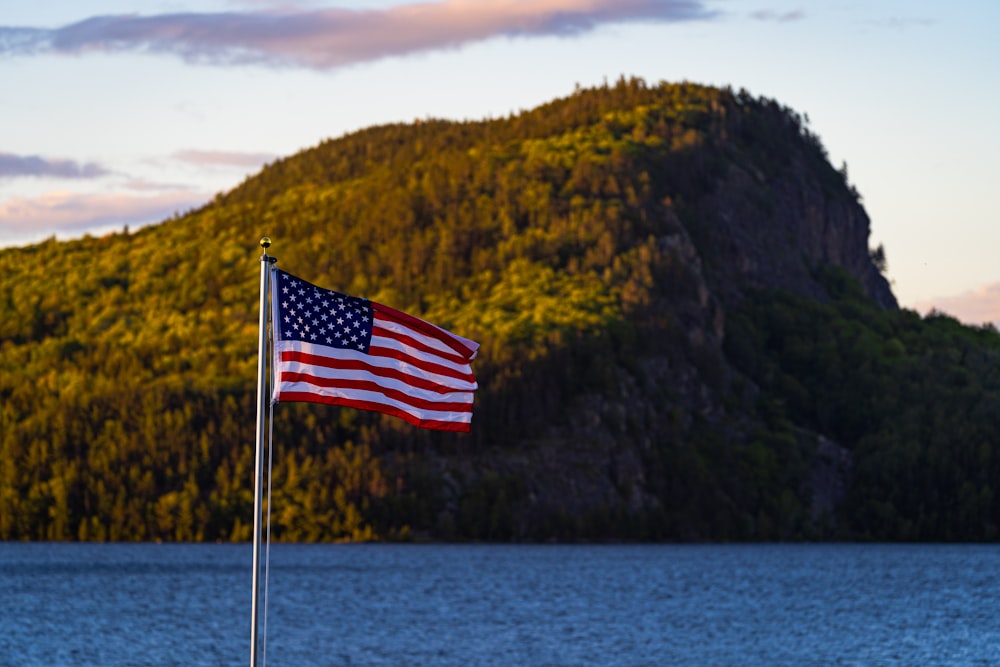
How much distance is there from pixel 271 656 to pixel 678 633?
3322cm

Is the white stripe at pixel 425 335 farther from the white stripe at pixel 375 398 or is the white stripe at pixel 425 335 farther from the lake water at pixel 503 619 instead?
the lake water at pixel 503 619

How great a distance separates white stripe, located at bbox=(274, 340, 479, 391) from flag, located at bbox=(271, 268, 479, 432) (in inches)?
0.9

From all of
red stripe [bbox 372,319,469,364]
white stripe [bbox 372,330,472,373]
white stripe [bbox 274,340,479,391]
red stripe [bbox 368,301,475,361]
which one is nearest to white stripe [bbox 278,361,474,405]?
white stripe [bbox 274,340,479,391]

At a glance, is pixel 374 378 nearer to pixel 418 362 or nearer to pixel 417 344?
pixel 418 362

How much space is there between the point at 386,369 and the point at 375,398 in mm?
831

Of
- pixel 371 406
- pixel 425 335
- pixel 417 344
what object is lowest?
pixel 371 406

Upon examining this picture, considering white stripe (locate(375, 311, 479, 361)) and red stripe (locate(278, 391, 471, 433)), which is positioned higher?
white stripe (locate(375, 311, 479, 361))

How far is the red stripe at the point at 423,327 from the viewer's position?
1540 inches

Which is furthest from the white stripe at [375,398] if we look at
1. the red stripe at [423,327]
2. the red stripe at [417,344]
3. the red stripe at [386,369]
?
the red stripe at [423,327]

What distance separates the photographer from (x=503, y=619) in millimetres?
126812

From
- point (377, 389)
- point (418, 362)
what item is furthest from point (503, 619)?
point (377, 389)

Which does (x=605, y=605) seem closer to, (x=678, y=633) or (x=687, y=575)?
(x=678, y=633)

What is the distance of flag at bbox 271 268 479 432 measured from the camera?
37844 millimetres

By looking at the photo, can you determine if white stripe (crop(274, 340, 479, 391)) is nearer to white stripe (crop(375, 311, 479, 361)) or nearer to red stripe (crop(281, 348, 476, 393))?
red stripe (crop(281, 348, 476, 393))
